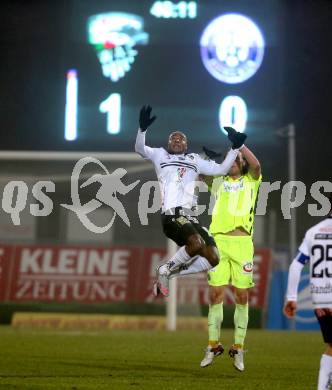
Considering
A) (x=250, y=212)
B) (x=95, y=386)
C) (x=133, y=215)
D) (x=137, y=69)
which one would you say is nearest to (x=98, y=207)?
(x=133, y=215)

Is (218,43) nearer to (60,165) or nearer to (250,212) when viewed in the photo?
(60,165)

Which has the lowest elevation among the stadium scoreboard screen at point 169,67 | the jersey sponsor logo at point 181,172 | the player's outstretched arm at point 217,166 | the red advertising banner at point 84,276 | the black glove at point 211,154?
the red advertising banner at point 84,276

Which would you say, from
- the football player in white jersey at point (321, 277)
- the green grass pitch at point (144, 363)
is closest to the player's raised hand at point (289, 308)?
the football player in white jersey at point (321, 277)

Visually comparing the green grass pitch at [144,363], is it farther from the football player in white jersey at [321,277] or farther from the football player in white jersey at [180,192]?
the football player in white jersey at [321,277]

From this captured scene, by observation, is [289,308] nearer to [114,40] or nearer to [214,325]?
[214,325]

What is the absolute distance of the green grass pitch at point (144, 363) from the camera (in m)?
10.2

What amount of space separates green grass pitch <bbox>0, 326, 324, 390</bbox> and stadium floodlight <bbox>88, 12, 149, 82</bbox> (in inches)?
660

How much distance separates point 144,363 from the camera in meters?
12.6

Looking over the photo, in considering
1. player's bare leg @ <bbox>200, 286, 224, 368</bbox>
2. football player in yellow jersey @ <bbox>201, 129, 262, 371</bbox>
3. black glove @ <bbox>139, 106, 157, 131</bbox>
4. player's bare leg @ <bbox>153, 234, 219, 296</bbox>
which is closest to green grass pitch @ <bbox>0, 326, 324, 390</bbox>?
player's bare leg @ <bbox>200, 286, 224, 368</bbox>

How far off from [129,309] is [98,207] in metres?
2.50

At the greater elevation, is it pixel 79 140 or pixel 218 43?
pixel 218 43

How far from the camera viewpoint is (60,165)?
2159 centimetres

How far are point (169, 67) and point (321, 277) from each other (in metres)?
26.8

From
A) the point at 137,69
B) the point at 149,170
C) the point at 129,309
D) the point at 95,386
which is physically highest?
the point at 137,69
